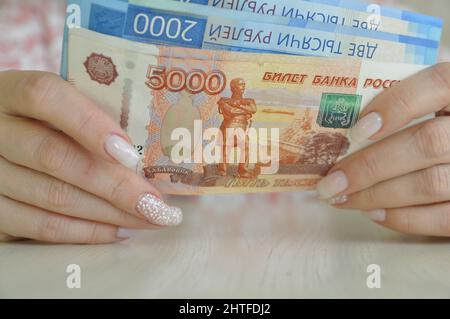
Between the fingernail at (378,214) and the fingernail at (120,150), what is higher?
the fingernail at (120,150)

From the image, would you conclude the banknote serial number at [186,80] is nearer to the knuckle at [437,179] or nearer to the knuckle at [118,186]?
the knuckle at [118,186]

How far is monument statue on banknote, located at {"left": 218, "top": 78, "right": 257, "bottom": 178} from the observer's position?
66 cm

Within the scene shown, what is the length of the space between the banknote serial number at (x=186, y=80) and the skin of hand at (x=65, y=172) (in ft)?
0.25

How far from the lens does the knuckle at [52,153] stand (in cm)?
61

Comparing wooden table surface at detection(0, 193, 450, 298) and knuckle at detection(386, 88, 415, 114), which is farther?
knuckle at detection(386, 88, 415, 114)

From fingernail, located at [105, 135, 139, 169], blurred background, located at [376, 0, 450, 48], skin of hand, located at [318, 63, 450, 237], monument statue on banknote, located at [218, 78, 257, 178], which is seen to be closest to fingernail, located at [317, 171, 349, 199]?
skin of hand, located at [318, 63, 450, 237]

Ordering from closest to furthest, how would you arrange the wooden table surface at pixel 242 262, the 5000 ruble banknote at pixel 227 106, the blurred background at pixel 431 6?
the wooden table surface at pixel 242 262 < the 5000 ruble banknote at pixel 227 106 < the blurred background at pixel 431 6

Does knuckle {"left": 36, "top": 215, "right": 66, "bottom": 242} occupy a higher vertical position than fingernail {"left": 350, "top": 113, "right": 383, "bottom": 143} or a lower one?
lower

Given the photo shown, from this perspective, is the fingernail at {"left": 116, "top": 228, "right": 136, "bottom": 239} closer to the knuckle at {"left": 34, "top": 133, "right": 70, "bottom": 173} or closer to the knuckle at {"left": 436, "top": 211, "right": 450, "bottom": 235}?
the knuckle at {"left": 34, "top": 133, "right": 70, "bottom": 173}

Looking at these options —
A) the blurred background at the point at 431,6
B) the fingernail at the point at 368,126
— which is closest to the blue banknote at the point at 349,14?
the fingernail at the point at 368,126

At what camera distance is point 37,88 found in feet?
1.93

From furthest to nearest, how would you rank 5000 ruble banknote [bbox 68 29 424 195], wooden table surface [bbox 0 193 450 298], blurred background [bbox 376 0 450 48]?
1. blurred background [bbox 376 0 450 48]
2. 5000 ruble banknote [bbox 68 29 424 195]
3. wooden table surface [bbox 0 193 450 298]
